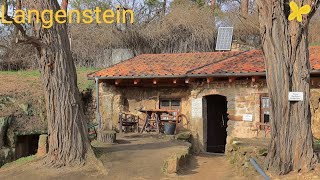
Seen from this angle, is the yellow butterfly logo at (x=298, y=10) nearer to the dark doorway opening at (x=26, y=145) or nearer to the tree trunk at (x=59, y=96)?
the tree trunk at (x=59, y=96)

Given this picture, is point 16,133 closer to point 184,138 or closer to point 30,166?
point 30,166

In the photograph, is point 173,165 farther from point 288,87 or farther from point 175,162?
point 288,87

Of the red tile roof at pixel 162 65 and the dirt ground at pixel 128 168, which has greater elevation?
the red tile roof at pixel 162 65

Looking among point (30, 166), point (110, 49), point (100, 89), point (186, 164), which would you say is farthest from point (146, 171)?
point (110, 49)

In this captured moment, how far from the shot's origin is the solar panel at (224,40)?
1445cm

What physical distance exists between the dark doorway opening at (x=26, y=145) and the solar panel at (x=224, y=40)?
28.1ft

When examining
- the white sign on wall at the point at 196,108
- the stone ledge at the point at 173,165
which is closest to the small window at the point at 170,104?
the white sign on wall at the point at 196,108

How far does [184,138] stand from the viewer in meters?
10.8

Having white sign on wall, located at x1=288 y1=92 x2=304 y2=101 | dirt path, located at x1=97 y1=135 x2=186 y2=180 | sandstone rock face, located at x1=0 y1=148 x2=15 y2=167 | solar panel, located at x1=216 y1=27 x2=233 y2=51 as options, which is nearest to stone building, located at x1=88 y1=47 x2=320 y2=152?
solar panel, located at x1=216 y1=27 x2=233 y2=51

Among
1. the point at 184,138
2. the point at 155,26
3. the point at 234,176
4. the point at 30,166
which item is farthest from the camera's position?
the point at 155,26

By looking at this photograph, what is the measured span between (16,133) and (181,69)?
6.31 m

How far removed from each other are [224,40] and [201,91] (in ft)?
14.0

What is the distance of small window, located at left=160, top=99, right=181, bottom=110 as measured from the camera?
40.4 ft

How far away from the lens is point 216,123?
43.0 feet
